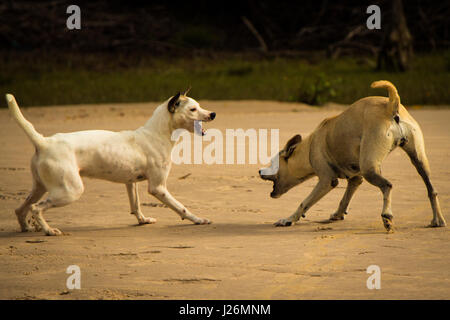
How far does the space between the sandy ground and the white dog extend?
297 mm

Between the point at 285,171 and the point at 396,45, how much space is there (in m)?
14.3

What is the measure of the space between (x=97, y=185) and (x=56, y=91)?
9828 millimetres

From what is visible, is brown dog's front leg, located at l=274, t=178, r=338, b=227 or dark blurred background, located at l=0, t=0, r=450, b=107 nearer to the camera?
brown dog's front leg, located at l=274, t=178, r=338, b=227

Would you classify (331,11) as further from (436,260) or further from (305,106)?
(436,260)

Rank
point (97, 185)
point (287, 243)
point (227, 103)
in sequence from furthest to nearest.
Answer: point (227, 103) < point (97, 185) < point (287, 243)

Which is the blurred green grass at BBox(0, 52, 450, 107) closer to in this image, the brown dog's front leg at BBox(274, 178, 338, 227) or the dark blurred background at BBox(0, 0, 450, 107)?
the dark blurred background at BBox(0, 0, 450, 107)

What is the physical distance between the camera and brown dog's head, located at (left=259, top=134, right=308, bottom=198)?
26.3 feet

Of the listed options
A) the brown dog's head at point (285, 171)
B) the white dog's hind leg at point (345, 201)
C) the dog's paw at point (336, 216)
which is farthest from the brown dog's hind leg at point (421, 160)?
the brown dog's head at point (285, 171)

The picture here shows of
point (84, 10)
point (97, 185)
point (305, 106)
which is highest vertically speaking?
point (84, 10)

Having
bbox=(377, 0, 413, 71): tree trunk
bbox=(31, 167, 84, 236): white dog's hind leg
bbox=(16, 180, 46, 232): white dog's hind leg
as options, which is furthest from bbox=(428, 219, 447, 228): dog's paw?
bbox=(377, 0, 413, 71): tree trunk

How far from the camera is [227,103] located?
17.4m

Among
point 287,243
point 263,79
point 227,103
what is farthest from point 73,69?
point 287,243

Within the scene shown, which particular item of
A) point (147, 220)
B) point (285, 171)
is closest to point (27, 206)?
point (147, 220)

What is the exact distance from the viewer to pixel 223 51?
27.0 meters
